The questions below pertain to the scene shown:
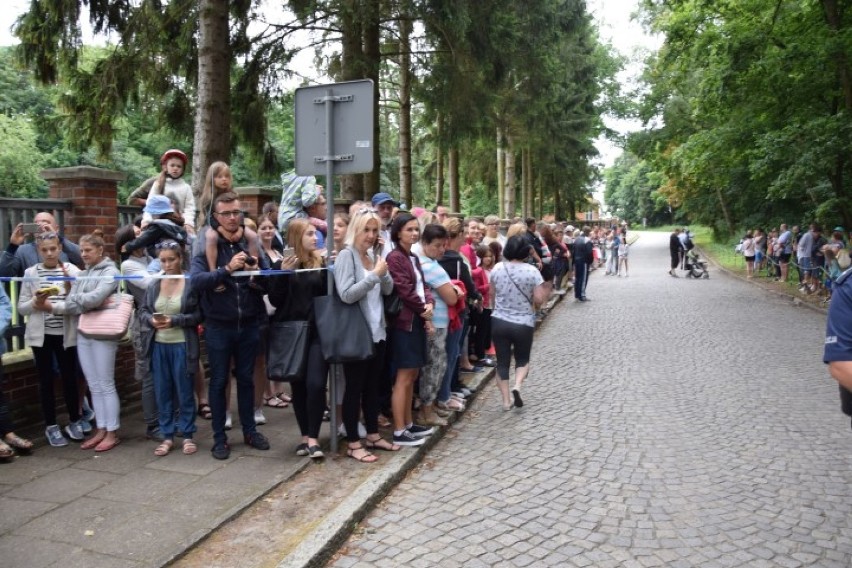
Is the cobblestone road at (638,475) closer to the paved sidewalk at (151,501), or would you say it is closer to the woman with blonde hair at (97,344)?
the paved sidewalk at (151,501)

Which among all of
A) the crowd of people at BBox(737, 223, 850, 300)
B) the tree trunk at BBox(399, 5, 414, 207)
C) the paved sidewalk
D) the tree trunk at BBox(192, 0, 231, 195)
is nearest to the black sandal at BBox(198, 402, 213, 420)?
the paved sidewalk

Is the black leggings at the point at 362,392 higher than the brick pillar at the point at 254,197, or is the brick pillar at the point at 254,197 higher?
the brick pillar at the point at 254,197

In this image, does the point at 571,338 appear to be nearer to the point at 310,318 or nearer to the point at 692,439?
the point at 692,439

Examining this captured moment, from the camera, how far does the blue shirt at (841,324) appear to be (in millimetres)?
3111

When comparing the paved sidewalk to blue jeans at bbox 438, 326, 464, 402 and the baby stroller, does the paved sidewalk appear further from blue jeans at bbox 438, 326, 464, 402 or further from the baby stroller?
the baby stroller

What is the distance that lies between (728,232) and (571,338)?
3924cm

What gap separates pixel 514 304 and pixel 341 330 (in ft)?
8.16

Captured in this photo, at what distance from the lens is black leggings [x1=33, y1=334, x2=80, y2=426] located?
18.0 feet

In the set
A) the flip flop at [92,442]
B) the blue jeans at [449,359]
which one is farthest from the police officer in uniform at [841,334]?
the flip flop at [92,442]

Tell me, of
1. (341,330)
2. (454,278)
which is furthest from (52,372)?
(454,278)

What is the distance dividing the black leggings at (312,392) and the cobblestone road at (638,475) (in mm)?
860

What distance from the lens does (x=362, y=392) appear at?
5.68m

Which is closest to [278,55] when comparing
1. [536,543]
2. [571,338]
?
[571,338]

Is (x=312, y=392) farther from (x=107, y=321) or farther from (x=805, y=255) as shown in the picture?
(x=805, y=255)
